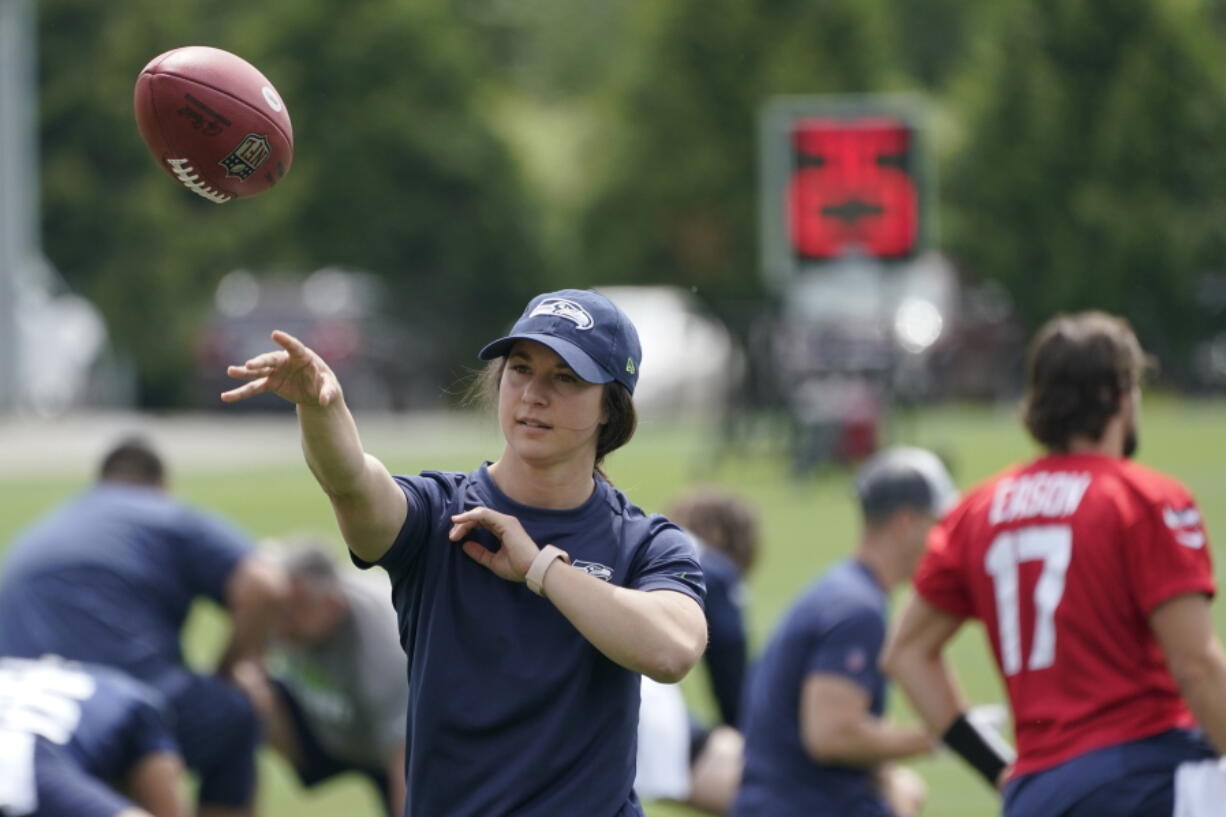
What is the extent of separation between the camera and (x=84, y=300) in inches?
1458

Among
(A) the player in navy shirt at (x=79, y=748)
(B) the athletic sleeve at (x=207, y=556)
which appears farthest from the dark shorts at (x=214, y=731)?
(A) the player in navy shirt at (x=79, y=748)

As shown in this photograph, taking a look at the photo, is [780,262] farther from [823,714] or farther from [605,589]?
[605,589]

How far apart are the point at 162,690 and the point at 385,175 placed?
33447 millimetres

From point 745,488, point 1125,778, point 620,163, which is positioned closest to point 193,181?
point 1125,778

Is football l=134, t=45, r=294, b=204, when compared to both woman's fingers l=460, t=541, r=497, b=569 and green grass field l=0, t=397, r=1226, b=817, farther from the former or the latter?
green grass field l=0, t=397, r=1226, b=817

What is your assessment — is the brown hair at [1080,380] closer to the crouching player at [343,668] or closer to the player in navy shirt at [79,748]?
the player in navy shirt at [79,748]

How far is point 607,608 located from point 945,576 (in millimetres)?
1422

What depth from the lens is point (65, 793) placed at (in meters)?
5.20

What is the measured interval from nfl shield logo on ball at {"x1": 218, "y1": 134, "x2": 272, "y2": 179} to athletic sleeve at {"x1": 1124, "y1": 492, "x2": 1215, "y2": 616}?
186 cm

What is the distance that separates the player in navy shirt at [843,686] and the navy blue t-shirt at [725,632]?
22.8 inches

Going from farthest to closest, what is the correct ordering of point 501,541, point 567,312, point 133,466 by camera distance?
point 133,466, point 567,312, point 501,541

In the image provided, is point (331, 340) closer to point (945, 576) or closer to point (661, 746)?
point (661, 746)

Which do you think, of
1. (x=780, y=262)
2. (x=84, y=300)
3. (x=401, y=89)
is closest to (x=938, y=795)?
(x=780, y=262)

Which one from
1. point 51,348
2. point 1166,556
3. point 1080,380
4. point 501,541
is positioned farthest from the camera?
point 51,348
